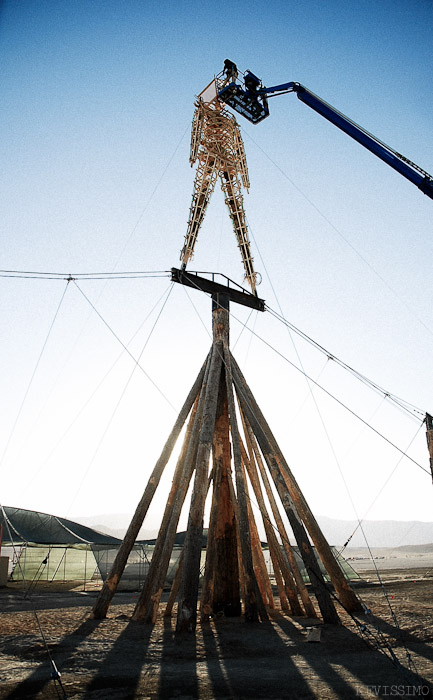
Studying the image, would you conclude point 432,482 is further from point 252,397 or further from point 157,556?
point 157,556

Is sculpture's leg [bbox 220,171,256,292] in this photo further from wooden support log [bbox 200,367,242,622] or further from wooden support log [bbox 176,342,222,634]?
wooden support log [bbox 200,367,242,622]

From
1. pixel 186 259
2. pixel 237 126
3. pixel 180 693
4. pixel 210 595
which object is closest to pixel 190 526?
pixel 210 595

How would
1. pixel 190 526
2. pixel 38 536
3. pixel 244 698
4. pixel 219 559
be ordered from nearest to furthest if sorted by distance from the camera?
pixel 244 698 < pixel 190 526 < pixel 219 559 < pixel 38 536

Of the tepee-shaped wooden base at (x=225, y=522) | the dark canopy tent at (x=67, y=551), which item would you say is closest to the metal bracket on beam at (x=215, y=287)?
the tepee-shaped wooden base at (x=225, y=522)

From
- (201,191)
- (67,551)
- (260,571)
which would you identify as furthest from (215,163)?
(67,551)

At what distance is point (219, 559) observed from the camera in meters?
10.3

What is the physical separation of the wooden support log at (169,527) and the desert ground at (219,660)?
46 cm

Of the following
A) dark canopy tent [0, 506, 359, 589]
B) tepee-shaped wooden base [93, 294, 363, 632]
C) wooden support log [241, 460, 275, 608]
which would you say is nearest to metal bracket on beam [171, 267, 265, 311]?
tepee-shaped wooden base [93, 294, 363, 632]

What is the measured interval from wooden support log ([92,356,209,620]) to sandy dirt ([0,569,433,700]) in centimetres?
61

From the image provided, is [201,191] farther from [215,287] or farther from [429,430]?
[429,430]

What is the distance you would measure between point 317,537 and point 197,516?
280 cm

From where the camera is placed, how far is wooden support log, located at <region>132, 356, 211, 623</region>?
30.1 ft

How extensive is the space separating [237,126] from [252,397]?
8.61 meters

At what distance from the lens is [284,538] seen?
9781 mm
